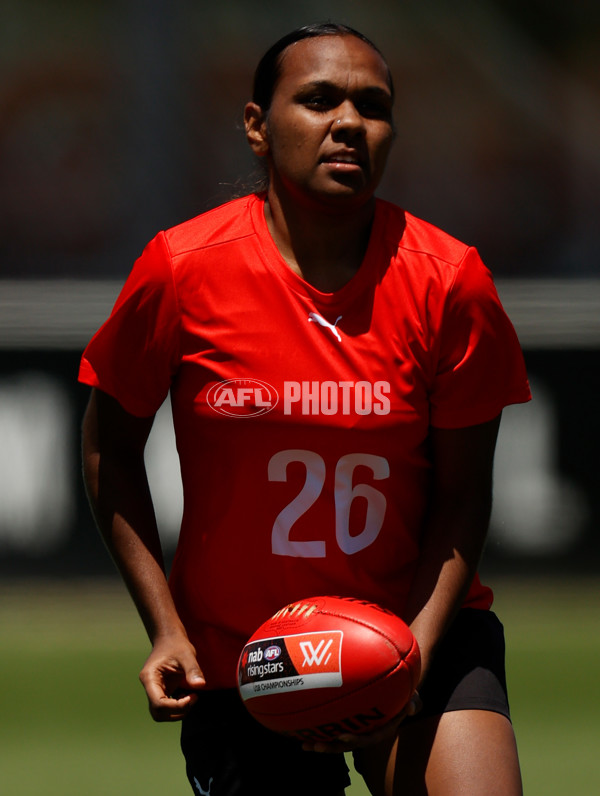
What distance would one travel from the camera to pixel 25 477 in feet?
20.9

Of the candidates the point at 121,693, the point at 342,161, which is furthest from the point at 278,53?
the point at 121,693

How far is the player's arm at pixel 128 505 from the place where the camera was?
108 inches

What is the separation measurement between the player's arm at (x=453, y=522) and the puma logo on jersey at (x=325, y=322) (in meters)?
0.29

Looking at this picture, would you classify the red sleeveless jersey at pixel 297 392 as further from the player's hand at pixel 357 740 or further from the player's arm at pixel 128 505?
the player's hand at pixel 357 740

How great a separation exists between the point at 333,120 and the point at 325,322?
0.40 m

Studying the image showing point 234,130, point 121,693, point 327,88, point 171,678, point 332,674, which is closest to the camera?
point 332,674

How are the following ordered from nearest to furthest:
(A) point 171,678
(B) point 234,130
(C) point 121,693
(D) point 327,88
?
(A) point 171,678, (D) point 327,88, (C) point 121,693, (B) point 234,130

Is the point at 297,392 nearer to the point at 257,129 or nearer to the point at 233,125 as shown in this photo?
the point at 257,129

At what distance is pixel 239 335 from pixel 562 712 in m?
2.88

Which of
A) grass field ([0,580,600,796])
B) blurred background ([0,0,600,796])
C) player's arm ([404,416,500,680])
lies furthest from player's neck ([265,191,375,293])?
blurred background ([0,0,600,796])

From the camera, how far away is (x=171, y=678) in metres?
2.62

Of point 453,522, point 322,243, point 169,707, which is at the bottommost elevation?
point 169,707

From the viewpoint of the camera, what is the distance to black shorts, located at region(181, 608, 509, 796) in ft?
8.78

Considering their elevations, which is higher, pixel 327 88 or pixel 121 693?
pixel 327 88
